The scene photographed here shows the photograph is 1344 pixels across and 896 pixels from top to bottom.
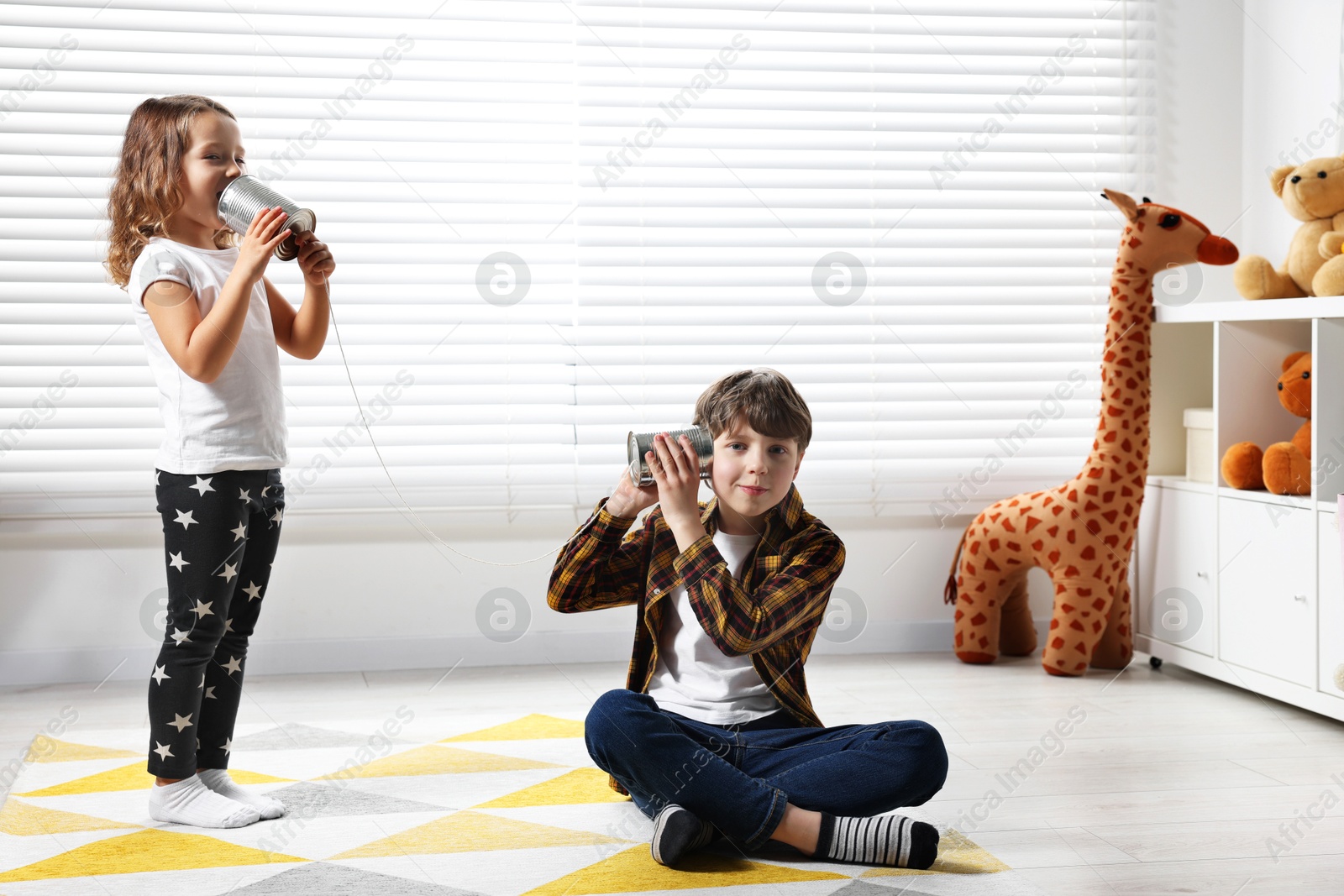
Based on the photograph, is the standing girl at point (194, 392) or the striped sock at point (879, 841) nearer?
the striped sock at point (879, 841)

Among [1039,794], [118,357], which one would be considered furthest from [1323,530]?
[118,357]

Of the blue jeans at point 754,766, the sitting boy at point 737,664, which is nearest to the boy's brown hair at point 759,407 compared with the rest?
the sitting boy at point 737,664

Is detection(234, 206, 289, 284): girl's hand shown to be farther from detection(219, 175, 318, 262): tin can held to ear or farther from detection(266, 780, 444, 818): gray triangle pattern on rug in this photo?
detection(266, 780, 444, 818): gray triangle pattern on rug

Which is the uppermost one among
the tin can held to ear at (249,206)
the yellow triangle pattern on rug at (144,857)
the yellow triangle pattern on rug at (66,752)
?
the tin can held to ear at (249,206)

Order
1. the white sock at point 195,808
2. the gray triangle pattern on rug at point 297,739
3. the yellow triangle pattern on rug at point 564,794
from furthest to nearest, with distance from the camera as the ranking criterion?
the gray triangle pattern on rug at point 297,739, the yellow triangle pattern on rug at point 564,794, the white sock at point 195,808

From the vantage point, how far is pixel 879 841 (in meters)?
1.36

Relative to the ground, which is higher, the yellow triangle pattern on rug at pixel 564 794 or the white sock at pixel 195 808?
the white sock at pixel 195 808

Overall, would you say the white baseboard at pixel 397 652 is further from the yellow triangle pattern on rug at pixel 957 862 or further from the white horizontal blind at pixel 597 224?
the yellow triangle pattern on rug at pixel 957 862

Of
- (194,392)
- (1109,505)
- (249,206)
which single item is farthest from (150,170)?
(1109,505)

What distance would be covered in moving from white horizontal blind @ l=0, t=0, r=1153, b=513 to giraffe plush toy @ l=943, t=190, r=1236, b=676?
0.89 ft

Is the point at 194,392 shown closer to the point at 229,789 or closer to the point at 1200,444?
the point at 229,789

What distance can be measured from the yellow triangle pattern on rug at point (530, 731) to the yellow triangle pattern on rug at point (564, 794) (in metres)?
0.24

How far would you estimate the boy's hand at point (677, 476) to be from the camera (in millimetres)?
1390

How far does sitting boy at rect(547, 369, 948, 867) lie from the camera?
137 centimetres
